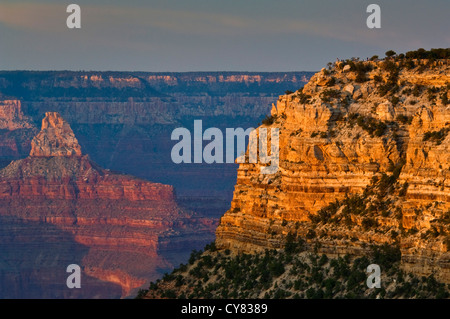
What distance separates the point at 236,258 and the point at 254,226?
160 cm

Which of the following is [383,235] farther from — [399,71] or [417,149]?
[399,71]

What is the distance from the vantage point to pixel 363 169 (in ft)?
199

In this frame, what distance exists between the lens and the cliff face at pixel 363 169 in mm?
56375

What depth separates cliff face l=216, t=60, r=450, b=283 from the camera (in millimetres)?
56375

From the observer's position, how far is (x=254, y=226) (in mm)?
65438
